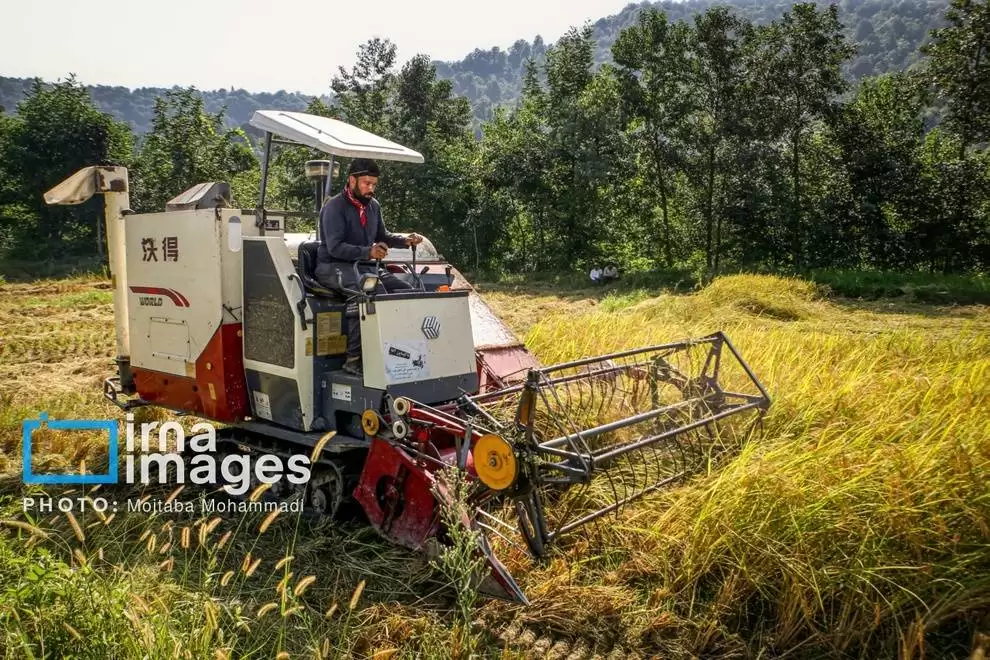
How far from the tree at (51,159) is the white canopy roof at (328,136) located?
80.5 feet

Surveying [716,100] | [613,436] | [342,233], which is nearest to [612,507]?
[613,436]

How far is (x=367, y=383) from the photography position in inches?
179

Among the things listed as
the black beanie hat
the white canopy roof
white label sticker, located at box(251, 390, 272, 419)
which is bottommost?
white label sticker, located at box(251, 390, 272, 419)

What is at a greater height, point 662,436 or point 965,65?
point 965,65

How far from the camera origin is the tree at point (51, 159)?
25.5m

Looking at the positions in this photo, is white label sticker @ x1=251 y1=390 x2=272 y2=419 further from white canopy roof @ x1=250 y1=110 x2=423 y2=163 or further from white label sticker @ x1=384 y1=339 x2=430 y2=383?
white canopy roof @ x1=250 y1=110 x2=423 y2=163

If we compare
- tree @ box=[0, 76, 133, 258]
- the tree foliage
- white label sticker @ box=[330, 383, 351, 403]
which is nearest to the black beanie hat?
white label sticker @ box=[330, 383, 351, 403]

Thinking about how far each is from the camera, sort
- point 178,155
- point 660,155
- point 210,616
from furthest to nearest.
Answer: point 178,155 < point 660,155 < point 210,616

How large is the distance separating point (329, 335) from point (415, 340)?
0.63m

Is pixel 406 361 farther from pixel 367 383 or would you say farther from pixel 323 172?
pixel 323 172

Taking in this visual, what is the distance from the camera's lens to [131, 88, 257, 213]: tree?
78.8 ft

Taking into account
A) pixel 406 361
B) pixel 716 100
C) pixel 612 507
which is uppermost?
pixel 716 100

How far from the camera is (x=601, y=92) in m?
20.4

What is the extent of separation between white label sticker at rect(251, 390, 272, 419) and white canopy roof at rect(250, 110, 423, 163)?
1810 mm
